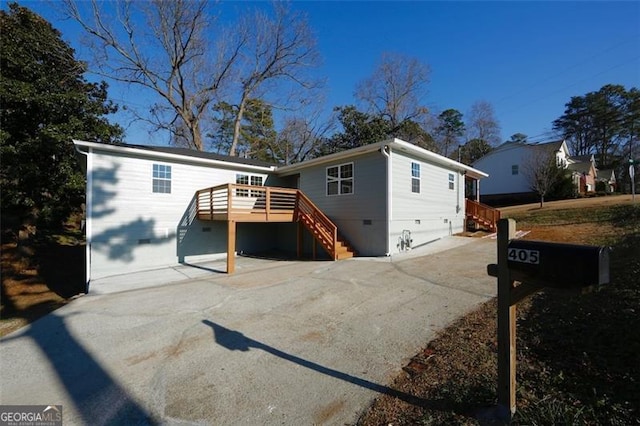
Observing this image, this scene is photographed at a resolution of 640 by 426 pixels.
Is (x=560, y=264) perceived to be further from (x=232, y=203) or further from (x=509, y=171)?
(x=509, y=171)

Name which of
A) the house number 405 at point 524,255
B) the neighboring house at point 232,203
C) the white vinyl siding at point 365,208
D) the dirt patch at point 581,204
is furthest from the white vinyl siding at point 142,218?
the dirt patch at point 581,204

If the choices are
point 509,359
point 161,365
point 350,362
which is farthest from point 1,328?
point 509,359

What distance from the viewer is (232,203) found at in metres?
9.87

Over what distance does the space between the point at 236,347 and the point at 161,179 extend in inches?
355

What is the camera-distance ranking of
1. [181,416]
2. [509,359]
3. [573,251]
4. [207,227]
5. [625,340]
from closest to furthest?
[573,251]
[509,359]
[181,416]
[625,340]
[207,227]

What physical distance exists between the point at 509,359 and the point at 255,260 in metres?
9.83

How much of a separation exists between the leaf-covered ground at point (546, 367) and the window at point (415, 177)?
686cm

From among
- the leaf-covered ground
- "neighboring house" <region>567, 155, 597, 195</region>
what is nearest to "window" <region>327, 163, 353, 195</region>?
the leaf-covered ground

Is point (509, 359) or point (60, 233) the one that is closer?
point (509, 359)

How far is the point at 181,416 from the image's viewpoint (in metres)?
2.59

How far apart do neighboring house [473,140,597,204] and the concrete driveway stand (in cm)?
2348

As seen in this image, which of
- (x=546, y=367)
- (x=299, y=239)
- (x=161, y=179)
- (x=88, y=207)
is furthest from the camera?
(x=299, y=239)

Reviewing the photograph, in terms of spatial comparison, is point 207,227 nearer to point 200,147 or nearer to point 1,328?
point 1,328

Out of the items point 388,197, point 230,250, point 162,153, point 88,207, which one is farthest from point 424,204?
point 88,207
